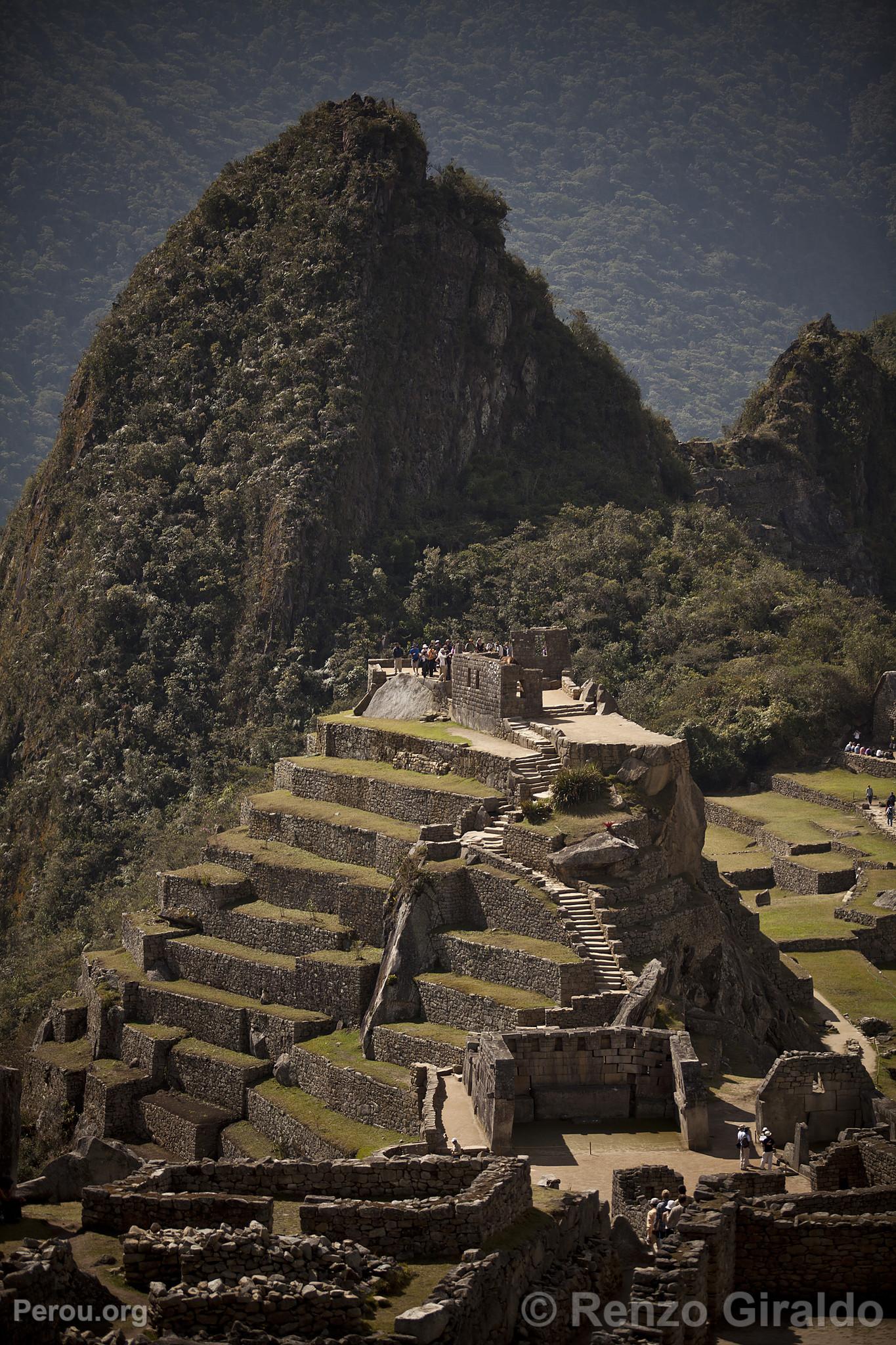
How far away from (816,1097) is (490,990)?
8776mm

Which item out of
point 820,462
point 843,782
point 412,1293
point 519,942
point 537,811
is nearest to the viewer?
point 412,1293

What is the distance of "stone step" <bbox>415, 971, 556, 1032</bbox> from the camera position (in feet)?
116

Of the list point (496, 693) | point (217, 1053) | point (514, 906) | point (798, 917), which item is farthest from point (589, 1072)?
point (798, 917)

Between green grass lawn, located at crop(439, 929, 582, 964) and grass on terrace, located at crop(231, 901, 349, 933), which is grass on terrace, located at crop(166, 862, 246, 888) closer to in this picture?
grass on terrace, located at crop(231, 901, 349, 933)

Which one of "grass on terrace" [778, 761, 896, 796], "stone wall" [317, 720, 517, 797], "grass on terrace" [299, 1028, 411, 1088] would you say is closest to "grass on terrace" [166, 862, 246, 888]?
"stone wall" [317, 720, 517, 797]

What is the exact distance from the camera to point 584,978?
35625 millimetres

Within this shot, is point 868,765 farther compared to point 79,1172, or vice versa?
point 868,765

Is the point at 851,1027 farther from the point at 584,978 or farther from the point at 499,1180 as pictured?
the point at 499,1180

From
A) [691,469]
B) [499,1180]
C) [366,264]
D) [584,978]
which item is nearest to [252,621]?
[366,264]

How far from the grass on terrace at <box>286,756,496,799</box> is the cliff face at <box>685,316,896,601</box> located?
53.7 meters

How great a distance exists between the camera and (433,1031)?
37219 millimetres

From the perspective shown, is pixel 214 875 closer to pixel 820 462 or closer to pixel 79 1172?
pixel 79 1172

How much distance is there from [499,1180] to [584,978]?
13166mm

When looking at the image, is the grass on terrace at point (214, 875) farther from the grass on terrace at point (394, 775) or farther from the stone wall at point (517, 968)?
the stone wall at point (517, 968)
